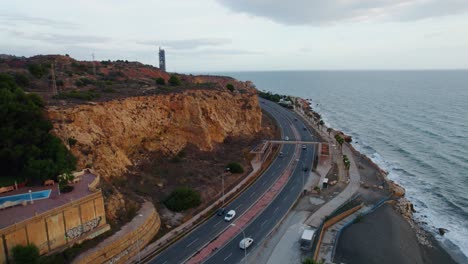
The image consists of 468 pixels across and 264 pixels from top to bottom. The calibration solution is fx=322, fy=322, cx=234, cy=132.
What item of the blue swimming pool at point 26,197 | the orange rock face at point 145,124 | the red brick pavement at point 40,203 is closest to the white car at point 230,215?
the orange rock face at point 145,124

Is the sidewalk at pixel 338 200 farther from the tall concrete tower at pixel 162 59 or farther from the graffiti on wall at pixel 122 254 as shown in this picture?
the tall concrete tower at pixel 162 59

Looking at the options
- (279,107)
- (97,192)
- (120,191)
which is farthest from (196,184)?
(279,107)

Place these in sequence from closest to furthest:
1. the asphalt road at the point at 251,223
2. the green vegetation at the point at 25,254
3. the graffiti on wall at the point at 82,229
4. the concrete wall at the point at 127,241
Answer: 1. the green vegetation at the point at 25,254
2. the concrete wall at the point at 127,241
3. the graffiti on wall at the point at 82,229
4. the asphalt road at the point at 251,223

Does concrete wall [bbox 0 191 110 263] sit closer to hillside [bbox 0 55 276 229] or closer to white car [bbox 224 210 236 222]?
hillside [bbox 0 55 276 229]

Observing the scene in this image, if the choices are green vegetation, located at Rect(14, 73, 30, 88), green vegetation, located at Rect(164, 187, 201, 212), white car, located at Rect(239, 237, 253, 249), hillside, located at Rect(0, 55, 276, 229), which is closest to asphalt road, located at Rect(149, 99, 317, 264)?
white car, located at Rect(239, 237, 253, 249)

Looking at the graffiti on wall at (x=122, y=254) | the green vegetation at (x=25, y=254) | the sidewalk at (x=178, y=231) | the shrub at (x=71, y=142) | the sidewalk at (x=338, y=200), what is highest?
the shrub at (x=71, y=142)

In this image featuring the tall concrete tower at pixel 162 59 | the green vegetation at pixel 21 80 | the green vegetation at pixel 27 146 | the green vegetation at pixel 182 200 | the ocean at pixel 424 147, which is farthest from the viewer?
the tall concrete tower at pixel 162 59

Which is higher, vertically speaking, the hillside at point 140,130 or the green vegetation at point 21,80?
the green vegetation at point 21,80
